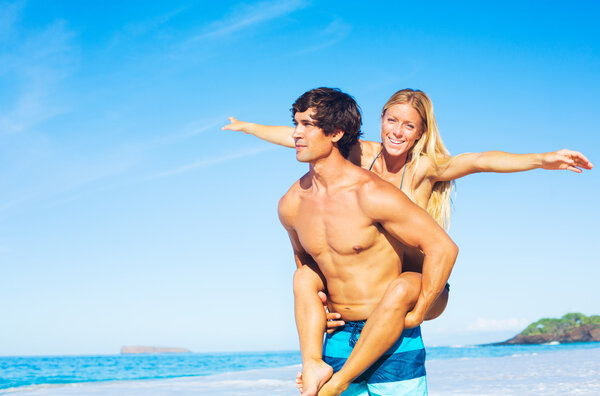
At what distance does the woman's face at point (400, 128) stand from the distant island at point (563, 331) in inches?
2167

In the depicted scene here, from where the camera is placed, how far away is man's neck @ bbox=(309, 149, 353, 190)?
3.69m

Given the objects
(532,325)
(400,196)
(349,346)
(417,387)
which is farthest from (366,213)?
(532,325)

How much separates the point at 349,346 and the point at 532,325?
6128 cm

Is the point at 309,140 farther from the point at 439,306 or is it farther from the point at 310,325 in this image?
the point at 439,306

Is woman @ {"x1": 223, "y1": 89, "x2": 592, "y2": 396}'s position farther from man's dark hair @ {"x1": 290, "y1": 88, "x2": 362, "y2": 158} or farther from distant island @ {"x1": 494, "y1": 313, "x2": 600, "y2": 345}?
Answer: distant island @ {"x1": 494, "y1": 313, "x2": 600, "y2": 345}

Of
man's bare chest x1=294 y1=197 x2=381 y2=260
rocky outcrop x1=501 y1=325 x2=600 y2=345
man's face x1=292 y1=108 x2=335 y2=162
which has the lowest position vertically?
rocky outcrop x1=501 y1=325 x2=600 y2=345

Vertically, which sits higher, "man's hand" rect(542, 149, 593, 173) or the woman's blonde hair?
the woman's blonde hair

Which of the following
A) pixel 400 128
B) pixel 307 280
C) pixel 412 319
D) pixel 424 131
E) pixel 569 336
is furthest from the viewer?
pixel 569 336

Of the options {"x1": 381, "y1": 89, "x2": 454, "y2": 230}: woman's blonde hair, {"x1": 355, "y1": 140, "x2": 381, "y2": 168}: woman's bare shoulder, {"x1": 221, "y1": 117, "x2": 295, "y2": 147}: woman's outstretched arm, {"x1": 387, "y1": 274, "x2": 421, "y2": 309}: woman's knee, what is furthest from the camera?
{"x1": 221, "y1": 117, "x2": 295, "y2": 147}: woman's outstretched arm

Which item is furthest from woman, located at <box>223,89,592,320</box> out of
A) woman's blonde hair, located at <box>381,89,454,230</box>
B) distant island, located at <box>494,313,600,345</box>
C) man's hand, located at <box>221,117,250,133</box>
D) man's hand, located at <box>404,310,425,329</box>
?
distant island, located at <box>494,313,600,345</box>

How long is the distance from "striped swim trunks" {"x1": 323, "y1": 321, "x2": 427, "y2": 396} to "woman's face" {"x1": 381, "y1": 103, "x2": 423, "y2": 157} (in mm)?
1249

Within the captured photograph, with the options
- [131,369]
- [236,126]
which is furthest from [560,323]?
[236,126]

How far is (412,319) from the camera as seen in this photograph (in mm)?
3582

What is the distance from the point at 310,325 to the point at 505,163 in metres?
1.68
